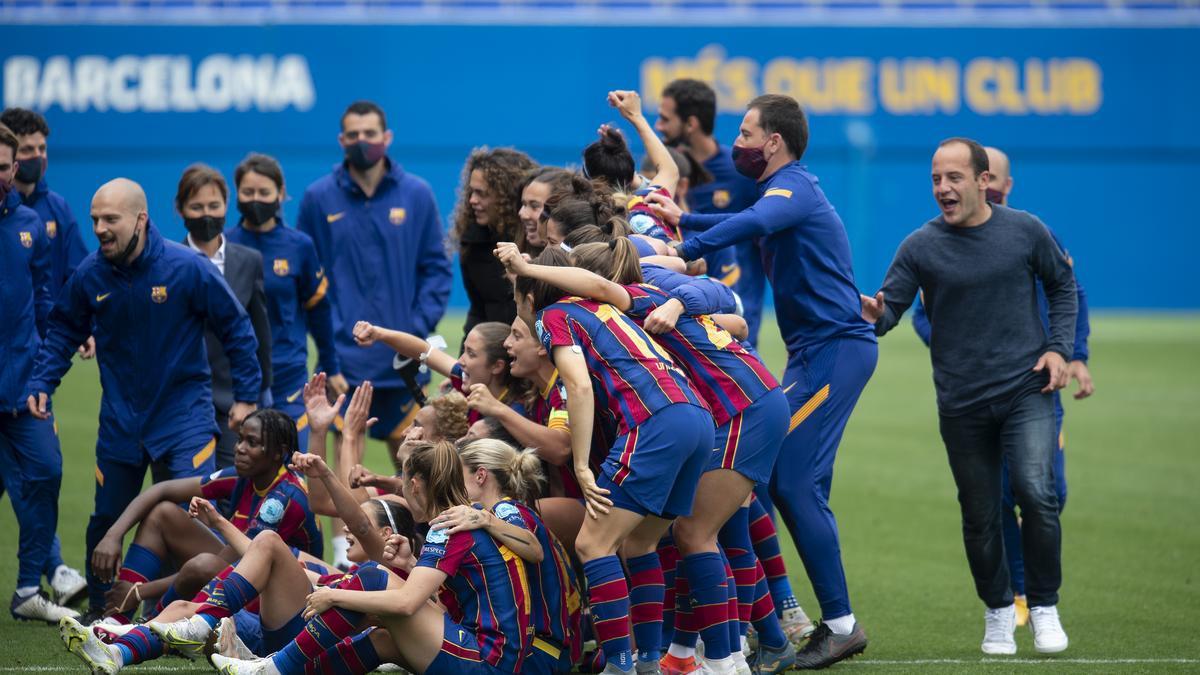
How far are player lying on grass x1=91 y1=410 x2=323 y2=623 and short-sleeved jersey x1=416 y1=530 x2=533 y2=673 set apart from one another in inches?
50.9

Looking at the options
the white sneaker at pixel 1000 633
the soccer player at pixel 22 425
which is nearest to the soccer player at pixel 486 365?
the soccer player at pixel 22 425

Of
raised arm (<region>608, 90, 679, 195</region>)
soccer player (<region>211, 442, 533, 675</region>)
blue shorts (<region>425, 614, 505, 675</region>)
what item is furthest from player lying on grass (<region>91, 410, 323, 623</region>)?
raised arm (<region>608, 90, 679, 195</region>)

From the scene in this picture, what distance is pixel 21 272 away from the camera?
24.1ft

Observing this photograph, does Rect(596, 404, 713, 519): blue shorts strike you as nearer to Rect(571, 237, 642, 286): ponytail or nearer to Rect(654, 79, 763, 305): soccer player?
Rect(571, 237, 642, 286): ponytail

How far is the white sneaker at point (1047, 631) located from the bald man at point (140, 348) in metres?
3.73

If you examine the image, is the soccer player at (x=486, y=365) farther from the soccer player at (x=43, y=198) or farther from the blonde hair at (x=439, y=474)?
the soccer player at (x=43, y=198)

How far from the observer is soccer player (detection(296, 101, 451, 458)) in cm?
923

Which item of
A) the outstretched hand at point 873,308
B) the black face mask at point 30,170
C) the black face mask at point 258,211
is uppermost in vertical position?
the black face mask at point 30,170

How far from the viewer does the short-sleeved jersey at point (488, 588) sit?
5316 mm

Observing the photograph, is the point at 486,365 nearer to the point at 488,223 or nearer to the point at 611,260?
the point at 611,260

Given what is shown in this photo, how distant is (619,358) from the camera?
Result: 18.1 ft

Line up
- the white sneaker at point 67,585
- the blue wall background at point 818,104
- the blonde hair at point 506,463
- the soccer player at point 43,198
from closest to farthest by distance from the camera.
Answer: the blonde hair at point 506,463, the white sneaker at point 67,585, the soccer player at point 43,198, the blue wall background at point 818,104

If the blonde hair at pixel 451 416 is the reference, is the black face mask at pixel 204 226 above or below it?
above

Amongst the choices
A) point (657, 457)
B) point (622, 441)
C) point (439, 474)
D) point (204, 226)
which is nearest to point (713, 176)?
point (204, 226)
